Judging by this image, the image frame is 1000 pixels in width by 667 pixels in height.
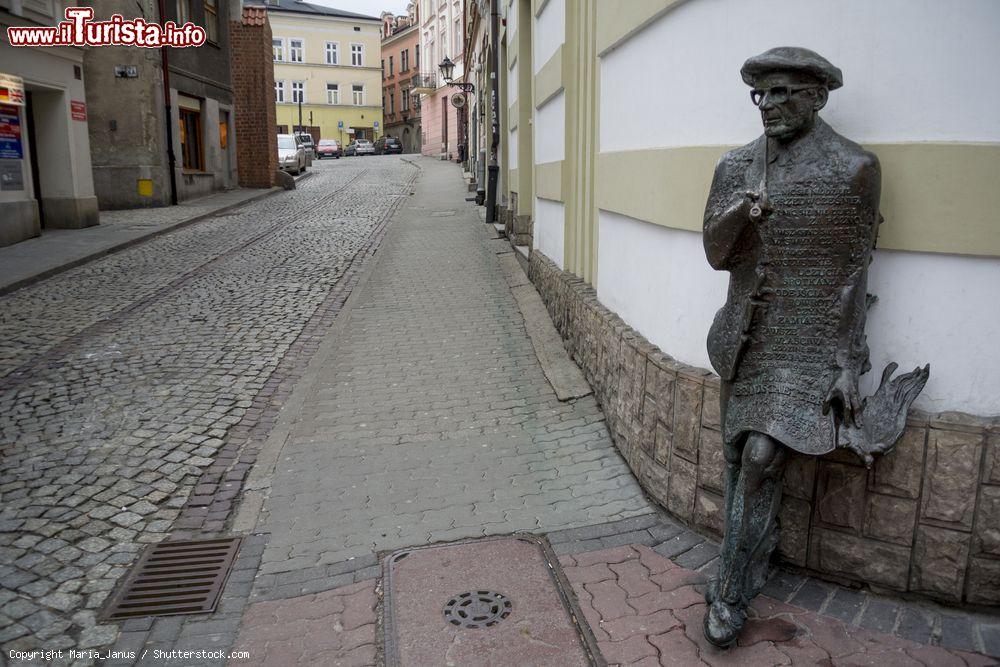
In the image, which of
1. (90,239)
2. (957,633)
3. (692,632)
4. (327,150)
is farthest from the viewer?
(327,150)

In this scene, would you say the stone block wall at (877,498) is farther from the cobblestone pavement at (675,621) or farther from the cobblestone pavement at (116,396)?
the cobblestone pavement at (116,396)

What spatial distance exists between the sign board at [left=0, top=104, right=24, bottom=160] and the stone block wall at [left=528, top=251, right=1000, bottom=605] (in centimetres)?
1311

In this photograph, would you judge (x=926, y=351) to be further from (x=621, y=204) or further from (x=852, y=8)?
(x=621, y=204)

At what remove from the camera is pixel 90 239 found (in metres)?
14.2

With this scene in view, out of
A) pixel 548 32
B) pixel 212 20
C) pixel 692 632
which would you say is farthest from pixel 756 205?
pixel 212 20

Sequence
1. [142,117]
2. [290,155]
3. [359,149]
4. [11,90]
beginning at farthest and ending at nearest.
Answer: [359,149], [290,155], [142,117], [11,90]

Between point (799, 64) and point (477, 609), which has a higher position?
point (799, 64)

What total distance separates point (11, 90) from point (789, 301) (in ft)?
45.9

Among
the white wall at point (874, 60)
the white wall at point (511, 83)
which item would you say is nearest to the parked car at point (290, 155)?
the white wall at point (511, 83)

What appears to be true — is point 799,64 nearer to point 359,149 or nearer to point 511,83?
point 511,83

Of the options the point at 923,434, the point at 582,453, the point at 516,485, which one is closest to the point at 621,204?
the point at 582,453

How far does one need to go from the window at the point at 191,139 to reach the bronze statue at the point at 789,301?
21.1 m

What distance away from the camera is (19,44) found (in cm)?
1315

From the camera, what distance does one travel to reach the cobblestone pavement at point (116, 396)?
4035 millimetres
